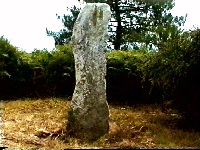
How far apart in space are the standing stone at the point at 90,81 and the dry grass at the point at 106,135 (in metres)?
0.20

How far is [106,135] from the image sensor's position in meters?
6.25

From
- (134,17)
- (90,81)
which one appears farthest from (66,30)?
(90,81)

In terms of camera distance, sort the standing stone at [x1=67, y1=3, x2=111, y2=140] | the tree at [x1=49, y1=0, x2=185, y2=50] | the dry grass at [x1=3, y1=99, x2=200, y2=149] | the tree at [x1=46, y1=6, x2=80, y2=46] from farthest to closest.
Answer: the tree at [x1=46, y1=6, x2=80, y2=46] < the tree at [x1=49, y1=0, x2=185, y2=50] < the standing stone at [x1=67, y1=3, x2=111, y2=140] < the dry grass at [x1=3, y1=99, x2=200, y2=149]

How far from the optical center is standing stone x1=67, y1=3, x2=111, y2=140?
620 centimetres

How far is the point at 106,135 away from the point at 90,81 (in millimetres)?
822

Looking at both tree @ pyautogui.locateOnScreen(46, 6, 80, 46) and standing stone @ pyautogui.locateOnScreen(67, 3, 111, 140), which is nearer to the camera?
standing stone @ pyautogui.locateOnScreen(67, 3, 111, 140)

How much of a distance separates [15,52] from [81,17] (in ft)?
12.6

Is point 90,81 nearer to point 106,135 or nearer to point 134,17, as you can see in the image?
point 106,135

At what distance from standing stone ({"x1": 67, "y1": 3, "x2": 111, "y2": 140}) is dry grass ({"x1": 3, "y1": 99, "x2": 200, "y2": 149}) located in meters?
0.20

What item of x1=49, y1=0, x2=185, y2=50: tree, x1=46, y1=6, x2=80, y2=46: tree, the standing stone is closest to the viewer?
the standing stone

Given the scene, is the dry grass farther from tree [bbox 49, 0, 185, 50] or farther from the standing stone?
tree [bbox 49, 0, 185, 50]

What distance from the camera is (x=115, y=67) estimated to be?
32.1 ft

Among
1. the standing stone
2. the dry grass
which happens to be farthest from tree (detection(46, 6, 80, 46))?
the standing stone

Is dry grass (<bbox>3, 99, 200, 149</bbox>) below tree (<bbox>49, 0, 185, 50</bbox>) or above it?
below
